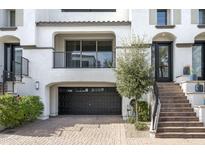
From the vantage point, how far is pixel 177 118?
1368 cm

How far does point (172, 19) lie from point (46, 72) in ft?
26.3

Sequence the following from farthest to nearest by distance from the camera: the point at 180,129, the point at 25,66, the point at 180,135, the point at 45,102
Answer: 1. the point at 45,102
2. the point at 25,66
3. the point at 180,129
4. the point at 180,135

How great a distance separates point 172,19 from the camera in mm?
18000

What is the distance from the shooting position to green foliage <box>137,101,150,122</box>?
16.0 m

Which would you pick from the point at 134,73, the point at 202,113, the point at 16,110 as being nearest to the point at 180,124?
the point at 202,113

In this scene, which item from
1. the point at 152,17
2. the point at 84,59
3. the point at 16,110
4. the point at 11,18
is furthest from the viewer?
the point at 11,18

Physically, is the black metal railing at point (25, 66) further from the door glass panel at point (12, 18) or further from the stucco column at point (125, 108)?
the stucco column at point (125, 108)

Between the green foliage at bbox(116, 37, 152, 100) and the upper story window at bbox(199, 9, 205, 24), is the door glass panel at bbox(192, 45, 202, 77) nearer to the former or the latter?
the upper story window at bbox(199, 9, 205, 24)

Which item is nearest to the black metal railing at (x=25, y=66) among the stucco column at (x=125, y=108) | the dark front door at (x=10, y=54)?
the dark front door at (x=10, y=54)

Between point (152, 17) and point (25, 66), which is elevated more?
point (152, 17)

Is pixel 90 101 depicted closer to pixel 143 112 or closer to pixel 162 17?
pixel 143 112

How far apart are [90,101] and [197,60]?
7313 mm
